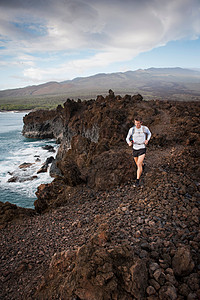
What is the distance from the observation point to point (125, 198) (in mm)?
6172

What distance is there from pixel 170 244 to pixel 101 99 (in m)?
24.0

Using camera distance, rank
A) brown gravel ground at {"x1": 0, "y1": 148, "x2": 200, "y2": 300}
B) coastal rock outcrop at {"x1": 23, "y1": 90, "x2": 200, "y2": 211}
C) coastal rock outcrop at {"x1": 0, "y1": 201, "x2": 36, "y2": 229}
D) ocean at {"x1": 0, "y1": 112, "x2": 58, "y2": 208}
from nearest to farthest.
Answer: brown gravel ground at {"x1": 0, "y1": 148, "x2": 200, "y2": 300} < coastal rock outcrop at {"x1": 0, "y1": 201, "x2": 36, "y2": 229} < coastal rock outcrop at {"x1": 23, "y1": 90, "x2": 200, "y2": 211} < ocean at {"x1": 0, "y1": 112, "x2": 58, "y2": 208}

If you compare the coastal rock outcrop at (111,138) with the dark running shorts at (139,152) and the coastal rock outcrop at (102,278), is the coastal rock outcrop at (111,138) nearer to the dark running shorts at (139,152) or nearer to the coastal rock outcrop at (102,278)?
the dark running shorts at (139,152)

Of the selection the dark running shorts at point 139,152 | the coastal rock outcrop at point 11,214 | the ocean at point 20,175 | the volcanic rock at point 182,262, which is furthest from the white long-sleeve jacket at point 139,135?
the ocean at point 20,175

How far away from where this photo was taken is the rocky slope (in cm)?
279

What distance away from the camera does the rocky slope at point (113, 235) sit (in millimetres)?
2787

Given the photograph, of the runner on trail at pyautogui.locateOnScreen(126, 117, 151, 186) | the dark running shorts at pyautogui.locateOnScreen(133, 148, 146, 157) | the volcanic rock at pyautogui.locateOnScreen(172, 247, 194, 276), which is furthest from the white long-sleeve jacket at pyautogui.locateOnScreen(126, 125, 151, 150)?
the volcanic rock at pyautogui.locateOnScreen(172, 247, 194, 276)

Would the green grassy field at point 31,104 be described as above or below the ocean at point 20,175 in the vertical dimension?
above

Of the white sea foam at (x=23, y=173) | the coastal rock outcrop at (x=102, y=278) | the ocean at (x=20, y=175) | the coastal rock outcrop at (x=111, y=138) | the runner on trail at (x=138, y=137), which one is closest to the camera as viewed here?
the coastal rock outcrop at (x=102, y=278)

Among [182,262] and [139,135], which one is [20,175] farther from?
[182,262]

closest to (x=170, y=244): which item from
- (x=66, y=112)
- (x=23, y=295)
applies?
(x=23, y=295)

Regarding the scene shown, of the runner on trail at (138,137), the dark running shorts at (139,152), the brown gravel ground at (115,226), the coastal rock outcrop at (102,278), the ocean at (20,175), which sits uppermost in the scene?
the runner on trail at (138,137)

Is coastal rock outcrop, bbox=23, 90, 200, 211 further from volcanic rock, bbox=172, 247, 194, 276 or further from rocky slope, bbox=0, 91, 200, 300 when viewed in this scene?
volcanic rock, bbox=172, 247, 194, 276

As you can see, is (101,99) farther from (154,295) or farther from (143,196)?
(154,295)
